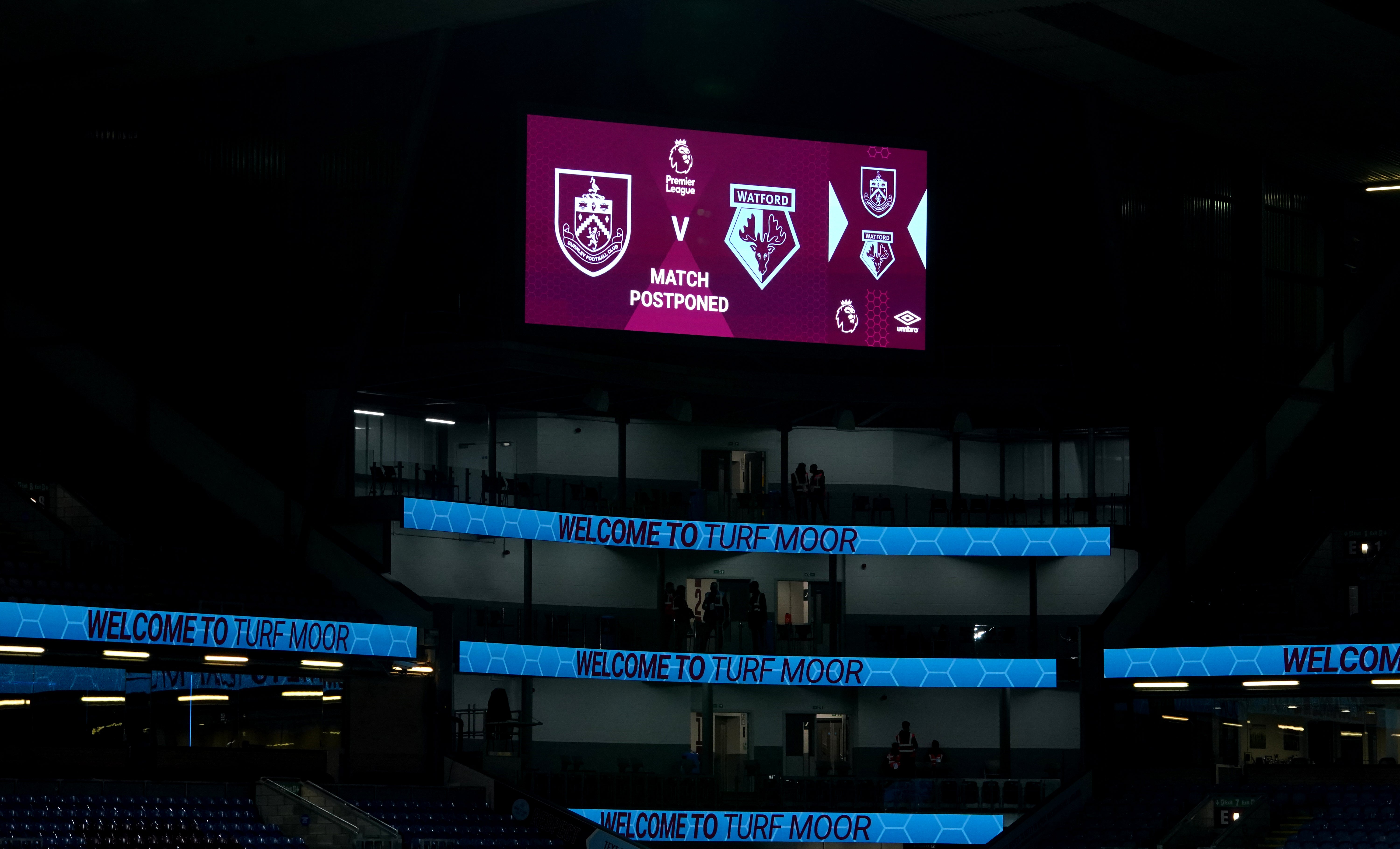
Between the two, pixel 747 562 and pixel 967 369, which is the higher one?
pixel 967 369

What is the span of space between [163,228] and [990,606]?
2090cm

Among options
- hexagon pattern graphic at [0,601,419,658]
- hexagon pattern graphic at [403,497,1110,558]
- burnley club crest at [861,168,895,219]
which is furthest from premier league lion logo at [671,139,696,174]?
hexagon pattern graphic at [0,601,419,658]

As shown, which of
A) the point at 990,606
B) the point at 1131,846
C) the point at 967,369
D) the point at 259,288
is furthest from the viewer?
the point at 990,606

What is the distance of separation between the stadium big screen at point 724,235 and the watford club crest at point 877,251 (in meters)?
0.03

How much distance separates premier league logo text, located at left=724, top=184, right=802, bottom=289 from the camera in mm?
42094

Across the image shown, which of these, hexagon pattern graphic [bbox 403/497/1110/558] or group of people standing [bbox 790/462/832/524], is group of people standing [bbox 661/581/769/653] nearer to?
hexagon pattern graphic [bbox 403/497/1110/558]

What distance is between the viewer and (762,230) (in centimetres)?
4225

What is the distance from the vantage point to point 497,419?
4578 centimetres

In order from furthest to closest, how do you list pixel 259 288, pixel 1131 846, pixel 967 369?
pixel 967 369 → pixel 259 288 → pixel 1131 846

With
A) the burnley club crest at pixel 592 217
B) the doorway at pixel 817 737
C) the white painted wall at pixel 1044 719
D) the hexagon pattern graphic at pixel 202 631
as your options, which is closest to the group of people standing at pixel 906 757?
the doorway at pixel 817 737

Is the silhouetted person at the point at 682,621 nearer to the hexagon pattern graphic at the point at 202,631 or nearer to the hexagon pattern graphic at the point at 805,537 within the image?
the hexagon pattern graphic at the point at 805,537

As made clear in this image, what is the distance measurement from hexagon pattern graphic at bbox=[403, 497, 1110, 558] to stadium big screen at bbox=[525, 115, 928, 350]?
4.27 meters

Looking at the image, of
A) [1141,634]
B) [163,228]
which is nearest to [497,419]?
[163,228]

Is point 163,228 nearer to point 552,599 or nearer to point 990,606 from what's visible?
point 552,599
